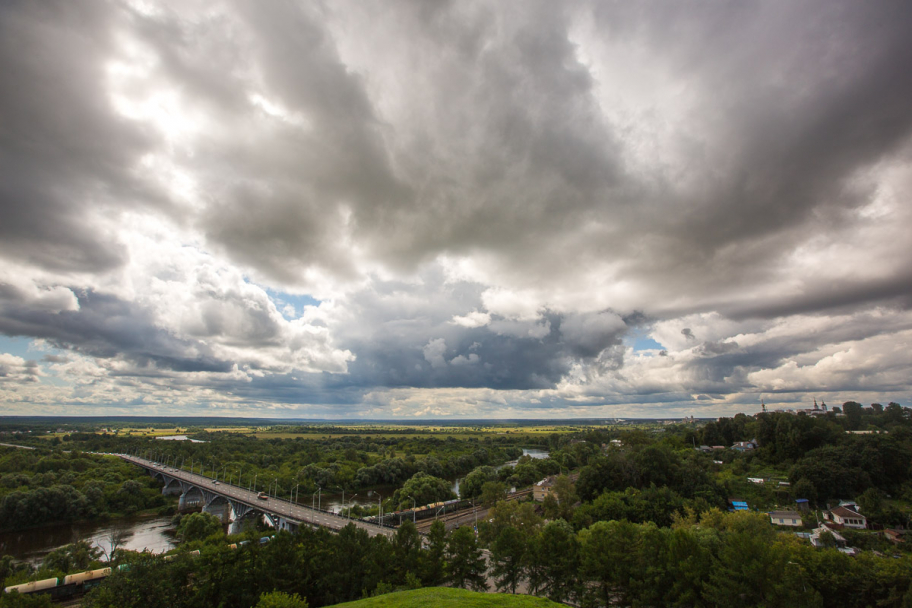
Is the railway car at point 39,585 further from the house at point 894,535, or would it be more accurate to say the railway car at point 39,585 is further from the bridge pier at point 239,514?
the house at point 894,535

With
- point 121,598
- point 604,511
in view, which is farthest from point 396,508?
point 121,598

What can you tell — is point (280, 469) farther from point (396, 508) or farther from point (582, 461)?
point (582, 461)

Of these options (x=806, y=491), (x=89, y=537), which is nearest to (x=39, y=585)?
(x=89, y=537)

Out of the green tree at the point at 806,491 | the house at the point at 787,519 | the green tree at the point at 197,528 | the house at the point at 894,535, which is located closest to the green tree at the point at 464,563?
the green tree at the point at 197,528

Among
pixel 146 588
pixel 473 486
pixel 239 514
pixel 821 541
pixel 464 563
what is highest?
pixel 146 588

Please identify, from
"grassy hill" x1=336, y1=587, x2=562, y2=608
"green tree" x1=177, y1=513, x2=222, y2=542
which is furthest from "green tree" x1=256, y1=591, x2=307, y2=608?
"green tree" x1=177, y1=513, x2=222, y2=542

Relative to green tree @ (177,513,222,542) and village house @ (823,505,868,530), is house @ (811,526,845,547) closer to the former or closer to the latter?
village house @ (823,505,868,530)

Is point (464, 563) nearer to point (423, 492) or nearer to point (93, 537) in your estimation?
point (423, 492)
